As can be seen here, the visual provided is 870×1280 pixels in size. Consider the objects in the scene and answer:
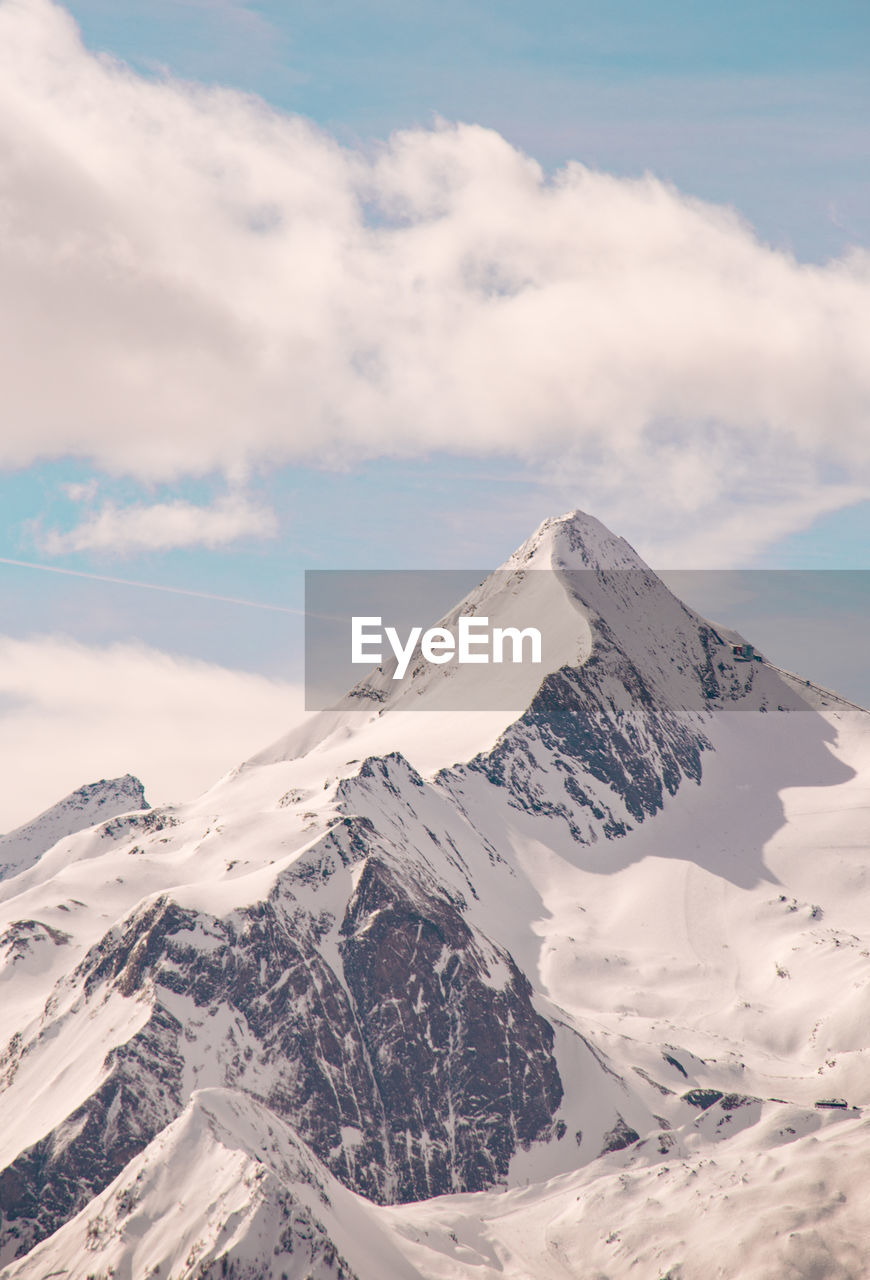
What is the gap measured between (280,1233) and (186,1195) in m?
15.6

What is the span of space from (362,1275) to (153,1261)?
1148 inches

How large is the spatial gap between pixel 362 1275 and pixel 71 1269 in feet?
132

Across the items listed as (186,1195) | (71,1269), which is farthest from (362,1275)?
(71,1269)

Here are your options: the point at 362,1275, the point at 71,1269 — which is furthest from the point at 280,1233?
the point at 71,1269

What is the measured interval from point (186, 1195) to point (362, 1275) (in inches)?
1077

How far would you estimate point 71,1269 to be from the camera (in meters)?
194

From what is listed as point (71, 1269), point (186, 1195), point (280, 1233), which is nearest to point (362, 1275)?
point (280, 1233)

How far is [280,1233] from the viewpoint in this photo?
193125 mm

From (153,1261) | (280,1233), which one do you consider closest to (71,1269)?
(153,1261)

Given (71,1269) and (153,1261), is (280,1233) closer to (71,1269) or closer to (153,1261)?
(153,1261)

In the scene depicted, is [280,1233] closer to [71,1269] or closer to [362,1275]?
[362,1275]

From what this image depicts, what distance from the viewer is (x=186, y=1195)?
654ft

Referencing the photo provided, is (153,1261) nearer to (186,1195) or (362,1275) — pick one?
(186,1195)

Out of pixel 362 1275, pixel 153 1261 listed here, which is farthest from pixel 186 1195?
pixel 362 1275
